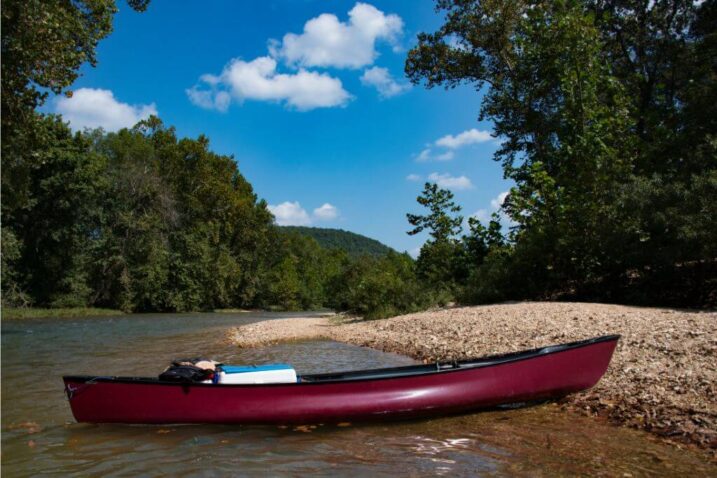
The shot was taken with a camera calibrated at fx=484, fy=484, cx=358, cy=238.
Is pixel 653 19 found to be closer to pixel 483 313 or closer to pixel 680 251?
pixel 680 251

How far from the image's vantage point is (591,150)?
54.2ft

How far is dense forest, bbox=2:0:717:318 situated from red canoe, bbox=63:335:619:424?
8231 millimetres

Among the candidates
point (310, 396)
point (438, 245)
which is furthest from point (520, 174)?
point (310, 396)

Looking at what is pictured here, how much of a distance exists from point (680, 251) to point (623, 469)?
10224mm

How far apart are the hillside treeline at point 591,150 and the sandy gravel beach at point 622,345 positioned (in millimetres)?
3041

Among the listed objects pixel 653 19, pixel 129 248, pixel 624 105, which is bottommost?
pixel 129 248

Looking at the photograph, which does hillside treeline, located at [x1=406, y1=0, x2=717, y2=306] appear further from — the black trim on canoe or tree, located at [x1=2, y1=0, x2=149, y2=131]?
tree, located at [x1=2, y1=0, x2=149, y2=131]

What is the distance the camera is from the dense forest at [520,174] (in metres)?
12.8

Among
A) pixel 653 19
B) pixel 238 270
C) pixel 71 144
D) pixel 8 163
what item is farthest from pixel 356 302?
pixel 238 270

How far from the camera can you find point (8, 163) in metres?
13.1

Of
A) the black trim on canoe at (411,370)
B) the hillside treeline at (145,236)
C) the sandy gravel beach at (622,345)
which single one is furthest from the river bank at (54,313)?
the black trim on canoe at (411,370)

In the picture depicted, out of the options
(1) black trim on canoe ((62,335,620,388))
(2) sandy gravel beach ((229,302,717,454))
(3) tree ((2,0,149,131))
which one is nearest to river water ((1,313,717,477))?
(2) sandy gravel beach ((229,302,717,454))

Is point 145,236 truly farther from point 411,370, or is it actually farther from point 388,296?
point 411,370

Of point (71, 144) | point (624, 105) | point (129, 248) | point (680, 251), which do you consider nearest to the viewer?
point (680, 251)
